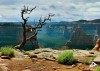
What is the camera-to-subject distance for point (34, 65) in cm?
1762

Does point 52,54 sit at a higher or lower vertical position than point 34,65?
lower

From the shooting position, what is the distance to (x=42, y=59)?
1980 cm

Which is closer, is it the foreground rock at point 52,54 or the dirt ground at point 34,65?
the dirt ground at point 34,65

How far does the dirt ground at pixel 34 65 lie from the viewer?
16.7 meters

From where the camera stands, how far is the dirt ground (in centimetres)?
1670

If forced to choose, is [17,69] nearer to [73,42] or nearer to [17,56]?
[17,56]

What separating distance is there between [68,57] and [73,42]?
159140 millimetres

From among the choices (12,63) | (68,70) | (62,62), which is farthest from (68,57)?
(12,63)

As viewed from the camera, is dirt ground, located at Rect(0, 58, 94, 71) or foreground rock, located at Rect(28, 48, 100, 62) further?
foreground rock, located at Rect(28, 48, 100, 62)

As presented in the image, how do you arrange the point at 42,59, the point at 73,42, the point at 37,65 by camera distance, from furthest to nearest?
the point at 73,42 → the point at 42,59 → the point at 37,65

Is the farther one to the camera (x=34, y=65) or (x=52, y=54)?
(x=52, y=54)

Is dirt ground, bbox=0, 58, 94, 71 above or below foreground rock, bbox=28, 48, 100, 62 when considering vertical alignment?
above

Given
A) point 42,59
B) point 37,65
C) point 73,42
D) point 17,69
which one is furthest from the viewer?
point 73,42

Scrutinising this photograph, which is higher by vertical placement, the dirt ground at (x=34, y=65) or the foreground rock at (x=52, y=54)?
the dirt ground at (x=34, y=65)
